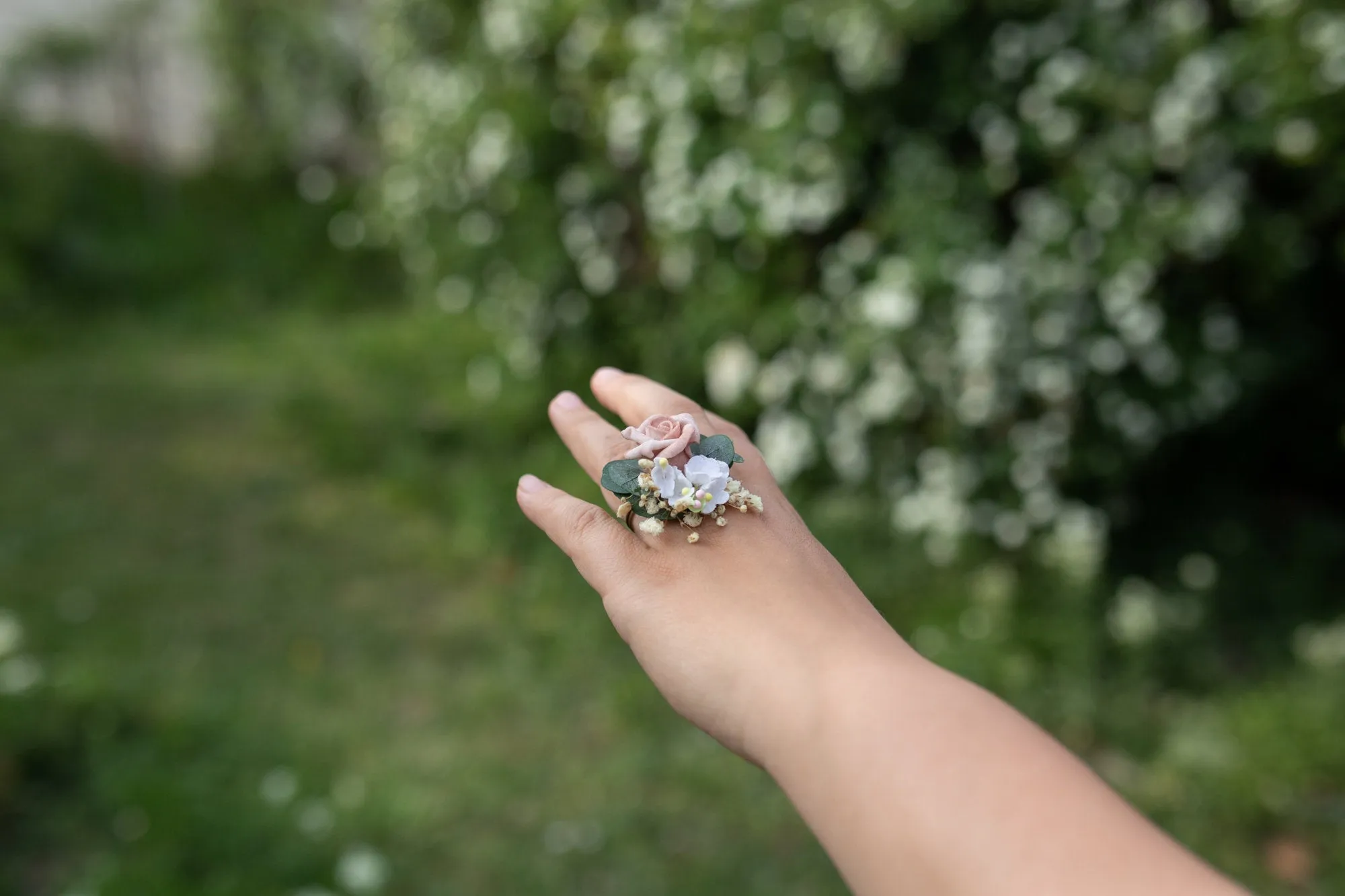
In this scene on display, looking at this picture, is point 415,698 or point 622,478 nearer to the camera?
point 622,478

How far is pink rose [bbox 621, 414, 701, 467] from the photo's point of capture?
4.88 ft

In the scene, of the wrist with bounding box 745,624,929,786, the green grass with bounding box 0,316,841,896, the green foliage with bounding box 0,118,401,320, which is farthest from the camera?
the green foliage with bounding box 0,118,401,320

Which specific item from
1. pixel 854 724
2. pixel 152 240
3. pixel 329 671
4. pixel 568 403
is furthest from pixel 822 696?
pixel 152 240

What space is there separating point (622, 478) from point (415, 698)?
2.21 m

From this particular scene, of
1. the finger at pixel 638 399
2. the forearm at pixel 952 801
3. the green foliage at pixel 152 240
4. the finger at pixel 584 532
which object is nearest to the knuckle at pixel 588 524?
the finger at pixel 584 532

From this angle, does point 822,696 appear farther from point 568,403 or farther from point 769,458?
point 769,458

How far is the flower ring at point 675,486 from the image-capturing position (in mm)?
1438

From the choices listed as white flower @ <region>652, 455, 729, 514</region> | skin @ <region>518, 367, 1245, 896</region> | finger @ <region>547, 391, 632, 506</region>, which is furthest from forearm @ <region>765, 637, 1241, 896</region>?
finger @ <region>547, 391, 632, 506</region>

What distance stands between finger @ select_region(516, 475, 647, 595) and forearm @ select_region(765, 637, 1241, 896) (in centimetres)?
36

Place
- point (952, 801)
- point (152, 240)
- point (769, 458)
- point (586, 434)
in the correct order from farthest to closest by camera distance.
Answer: point (152, 240) → point (769, 458) → point (586, 434) → point (952, 801)

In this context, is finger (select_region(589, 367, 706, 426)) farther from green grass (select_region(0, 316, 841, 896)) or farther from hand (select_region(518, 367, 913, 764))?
green grass (select_region(0, 316, 841, 896))

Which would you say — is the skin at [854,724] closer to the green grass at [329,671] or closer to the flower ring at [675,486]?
the flower ring at [675,486]

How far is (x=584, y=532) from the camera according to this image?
4.90ft

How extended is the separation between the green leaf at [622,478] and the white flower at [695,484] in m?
0.03
